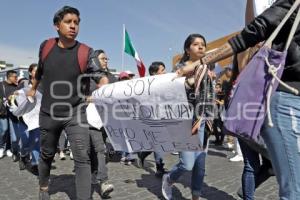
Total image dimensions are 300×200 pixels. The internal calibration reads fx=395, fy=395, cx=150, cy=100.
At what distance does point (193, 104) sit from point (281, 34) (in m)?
1.26

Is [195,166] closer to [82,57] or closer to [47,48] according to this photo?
[82,57]

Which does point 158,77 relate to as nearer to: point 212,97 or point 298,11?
point 212,97

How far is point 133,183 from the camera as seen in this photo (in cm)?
564

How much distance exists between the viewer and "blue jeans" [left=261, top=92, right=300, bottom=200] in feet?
6.91

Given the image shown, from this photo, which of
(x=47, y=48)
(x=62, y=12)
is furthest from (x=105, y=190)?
(x=62, y=12)

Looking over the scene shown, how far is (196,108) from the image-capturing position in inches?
130

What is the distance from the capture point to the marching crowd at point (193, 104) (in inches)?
83.4

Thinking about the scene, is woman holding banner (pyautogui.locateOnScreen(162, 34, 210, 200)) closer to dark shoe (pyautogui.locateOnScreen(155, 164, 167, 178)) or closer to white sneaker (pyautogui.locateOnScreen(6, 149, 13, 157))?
dark shoe (pyautogui.locateOnScreen(155, 164, 167, 178))

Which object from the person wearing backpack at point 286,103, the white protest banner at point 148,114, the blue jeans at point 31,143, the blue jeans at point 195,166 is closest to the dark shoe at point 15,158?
the blue jeans at point 31,143

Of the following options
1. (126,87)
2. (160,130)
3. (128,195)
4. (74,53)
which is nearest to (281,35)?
(160,130)

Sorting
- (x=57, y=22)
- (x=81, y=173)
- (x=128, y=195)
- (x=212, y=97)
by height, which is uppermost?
(x=57, y=22)

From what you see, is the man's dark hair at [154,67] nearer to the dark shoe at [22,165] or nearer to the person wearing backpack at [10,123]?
the dark shoe at [22,165]

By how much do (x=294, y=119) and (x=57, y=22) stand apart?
9.17 ft

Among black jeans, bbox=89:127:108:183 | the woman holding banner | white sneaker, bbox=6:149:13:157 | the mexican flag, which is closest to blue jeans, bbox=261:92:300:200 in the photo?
the woman holding banner
